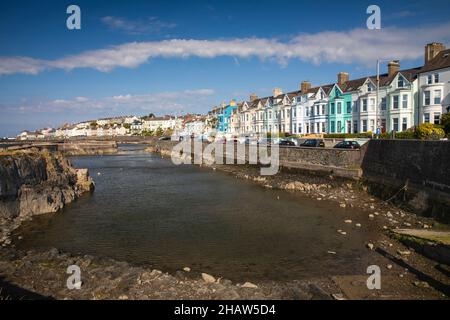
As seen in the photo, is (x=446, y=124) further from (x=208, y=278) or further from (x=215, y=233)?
(x=208, y=278)

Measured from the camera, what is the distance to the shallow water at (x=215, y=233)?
15.0 m

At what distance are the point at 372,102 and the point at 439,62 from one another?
9.06 m

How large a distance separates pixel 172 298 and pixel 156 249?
19.8ft

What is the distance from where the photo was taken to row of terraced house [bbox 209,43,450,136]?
4116 cm

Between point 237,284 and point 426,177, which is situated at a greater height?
point 426,177

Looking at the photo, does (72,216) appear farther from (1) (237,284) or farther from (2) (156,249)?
(1) (237,284)

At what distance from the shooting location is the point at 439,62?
4153 centimetres

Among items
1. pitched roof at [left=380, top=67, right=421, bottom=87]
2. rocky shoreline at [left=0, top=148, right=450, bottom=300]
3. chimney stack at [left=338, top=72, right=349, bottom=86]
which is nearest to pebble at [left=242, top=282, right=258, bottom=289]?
rocky shoreline at [left=0, top=148, right=450, bottom=300]

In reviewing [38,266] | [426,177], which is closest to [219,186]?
[426,177]

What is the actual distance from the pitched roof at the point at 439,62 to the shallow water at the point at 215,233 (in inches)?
1021

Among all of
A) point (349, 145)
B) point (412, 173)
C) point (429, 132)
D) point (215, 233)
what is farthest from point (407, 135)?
point (215, 233)

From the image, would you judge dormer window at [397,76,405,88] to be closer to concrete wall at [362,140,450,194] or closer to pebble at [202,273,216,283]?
concrete wall at [362,140,450,194]
